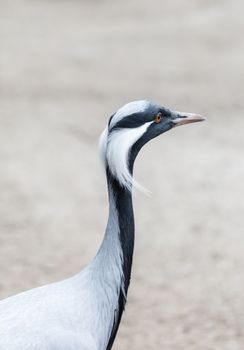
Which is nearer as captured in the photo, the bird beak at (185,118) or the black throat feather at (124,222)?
the black throat feather at (124,222)

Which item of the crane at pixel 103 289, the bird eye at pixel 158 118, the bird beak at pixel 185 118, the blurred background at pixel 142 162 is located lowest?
the blurred background at pixel 142 162

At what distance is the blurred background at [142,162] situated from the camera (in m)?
5.79

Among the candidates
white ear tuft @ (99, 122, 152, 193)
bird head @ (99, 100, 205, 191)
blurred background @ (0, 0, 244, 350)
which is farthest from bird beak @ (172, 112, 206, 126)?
blurred background @ (0, 0, 244, 350)

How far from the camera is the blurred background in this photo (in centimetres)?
579

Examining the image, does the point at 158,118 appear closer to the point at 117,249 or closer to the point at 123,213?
the point at 123,213

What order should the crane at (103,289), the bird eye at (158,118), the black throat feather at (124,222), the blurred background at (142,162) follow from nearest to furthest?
the crane at (103,289) → the black throat feather at (124,222) → the bird eye at (158,118) → the blurred background at (142,162)

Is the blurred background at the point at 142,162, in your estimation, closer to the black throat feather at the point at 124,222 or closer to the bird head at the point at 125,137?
the black throat feather at the point at 124,222

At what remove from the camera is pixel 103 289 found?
3893mm

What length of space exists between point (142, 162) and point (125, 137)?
184 inches

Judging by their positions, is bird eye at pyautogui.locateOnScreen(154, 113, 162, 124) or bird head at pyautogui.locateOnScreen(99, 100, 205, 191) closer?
bird head at pyautogui.locateOnScreen(99, 100, 205, 191)

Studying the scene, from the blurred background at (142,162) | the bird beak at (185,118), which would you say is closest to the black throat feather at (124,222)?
the bird beak at (185,118)

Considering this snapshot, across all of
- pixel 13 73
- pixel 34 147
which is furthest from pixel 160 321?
pixel 13 73

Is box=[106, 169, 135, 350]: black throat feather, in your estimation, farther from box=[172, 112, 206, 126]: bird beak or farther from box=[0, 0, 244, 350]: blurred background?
box=[0, 0, 244, 350]: blurred background

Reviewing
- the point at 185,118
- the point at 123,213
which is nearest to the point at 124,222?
the point at 123,213
